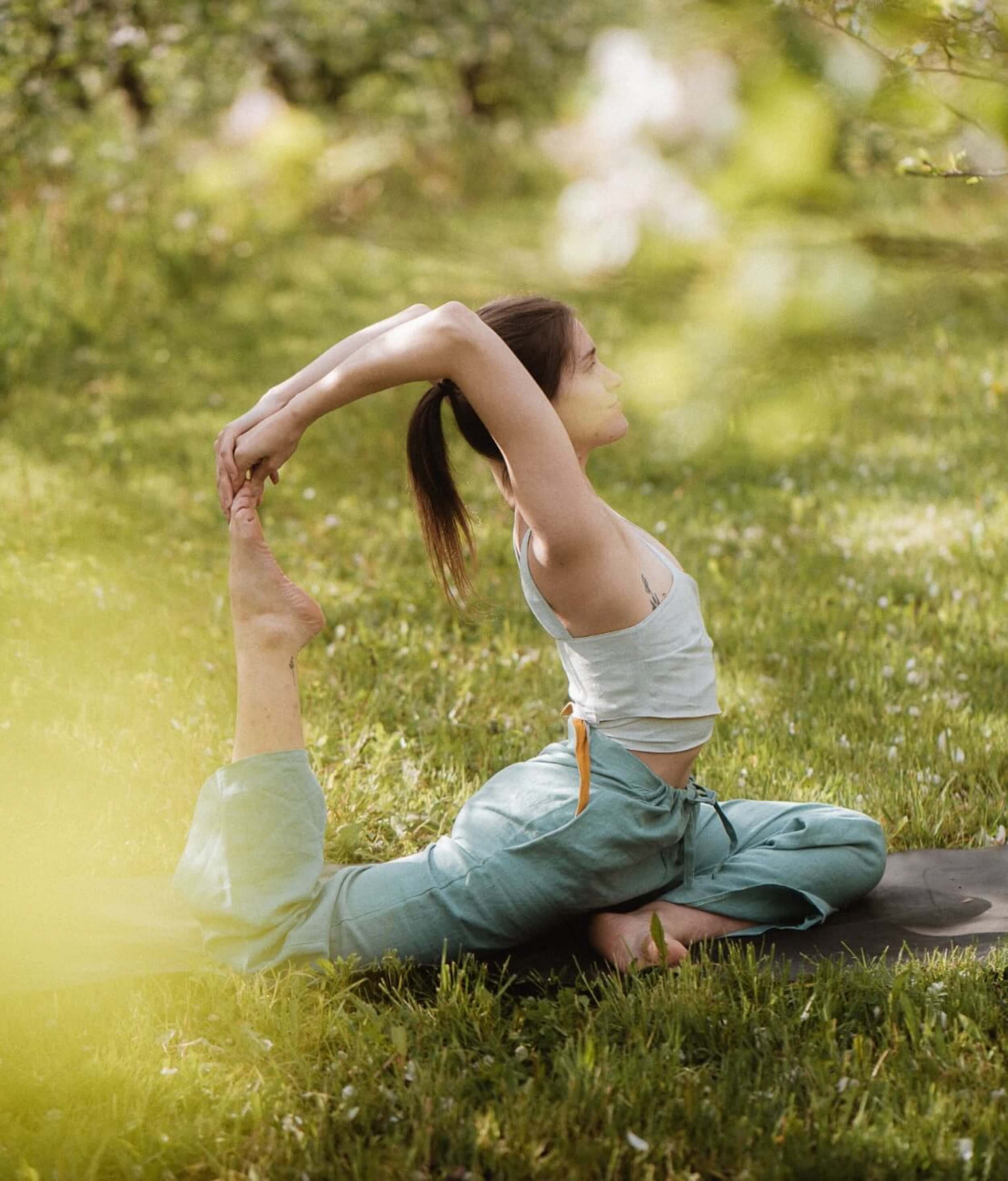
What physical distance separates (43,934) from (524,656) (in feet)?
6.24

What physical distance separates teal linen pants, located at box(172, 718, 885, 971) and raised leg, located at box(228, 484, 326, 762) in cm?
5

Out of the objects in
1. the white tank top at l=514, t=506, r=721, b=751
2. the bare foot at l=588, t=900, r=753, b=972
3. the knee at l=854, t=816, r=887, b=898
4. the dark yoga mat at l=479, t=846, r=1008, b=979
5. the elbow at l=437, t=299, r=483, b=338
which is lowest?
the dark yoga mat at l=479, t=846, r=1008, b=979

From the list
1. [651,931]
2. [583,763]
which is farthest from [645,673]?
[651,931]

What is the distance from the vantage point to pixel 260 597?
2.76 metres

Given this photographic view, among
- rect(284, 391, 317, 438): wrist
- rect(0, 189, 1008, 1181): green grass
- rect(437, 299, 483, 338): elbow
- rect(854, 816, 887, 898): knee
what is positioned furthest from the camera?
rect(854, 816, 887, 898): knee

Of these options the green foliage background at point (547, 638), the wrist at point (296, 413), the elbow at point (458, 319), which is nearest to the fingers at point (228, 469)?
the wrist at point (296, 413)

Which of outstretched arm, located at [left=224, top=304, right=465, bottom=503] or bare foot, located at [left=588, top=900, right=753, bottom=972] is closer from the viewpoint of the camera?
outstretched arm, located at [left=224, top=304, right=465, bottom=503]

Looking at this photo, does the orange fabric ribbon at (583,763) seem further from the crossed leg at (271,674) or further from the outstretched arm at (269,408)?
the outstretched arm at (269,408)

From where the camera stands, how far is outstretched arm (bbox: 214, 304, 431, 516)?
266 centimetres

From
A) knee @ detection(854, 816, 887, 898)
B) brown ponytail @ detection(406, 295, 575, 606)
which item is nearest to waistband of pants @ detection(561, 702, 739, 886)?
knee @ detection(854, 816, 887, 898)

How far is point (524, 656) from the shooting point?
4219mm

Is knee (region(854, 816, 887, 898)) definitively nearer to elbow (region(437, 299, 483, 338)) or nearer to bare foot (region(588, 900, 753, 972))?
bare foot (region(588, 900, 753, 972))

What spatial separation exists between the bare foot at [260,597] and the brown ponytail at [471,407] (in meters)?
0.34

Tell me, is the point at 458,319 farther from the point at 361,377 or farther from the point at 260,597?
the point at 260,597
